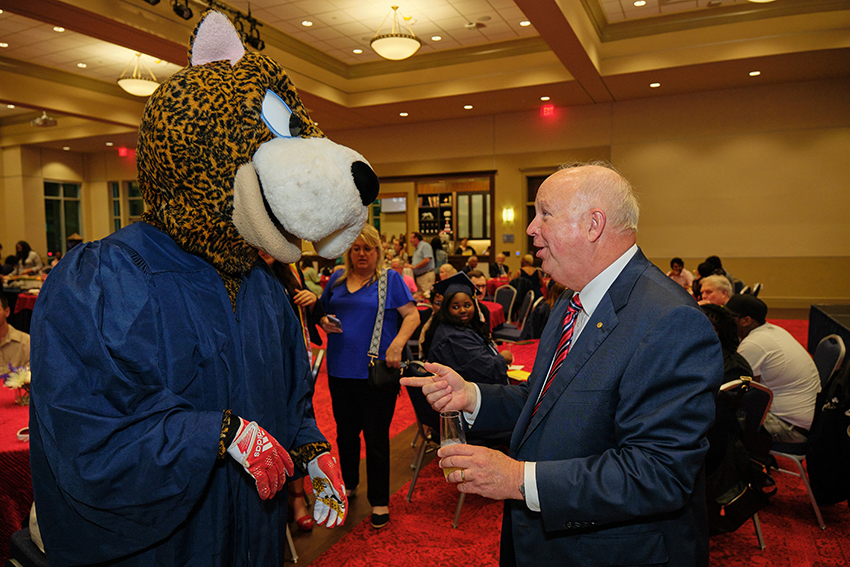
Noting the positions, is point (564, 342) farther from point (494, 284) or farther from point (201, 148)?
point (494, 284)

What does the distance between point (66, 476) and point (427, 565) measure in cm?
213

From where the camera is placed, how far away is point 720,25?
875cm

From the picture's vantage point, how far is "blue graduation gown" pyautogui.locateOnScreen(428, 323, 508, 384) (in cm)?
334

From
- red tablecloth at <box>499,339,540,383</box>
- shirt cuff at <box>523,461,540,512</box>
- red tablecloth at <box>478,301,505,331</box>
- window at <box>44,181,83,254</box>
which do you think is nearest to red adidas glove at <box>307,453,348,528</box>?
shirt cuff at <box>523,461,540,512</box>

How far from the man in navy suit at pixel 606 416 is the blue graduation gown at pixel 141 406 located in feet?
1.80

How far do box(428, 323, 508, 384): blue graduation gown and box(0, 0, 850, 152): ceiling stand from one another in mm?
4703

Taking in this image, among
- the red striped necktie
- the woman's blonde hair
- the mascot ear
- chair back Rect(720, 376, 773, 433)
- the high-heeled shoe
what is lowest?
the high-heeled shoe

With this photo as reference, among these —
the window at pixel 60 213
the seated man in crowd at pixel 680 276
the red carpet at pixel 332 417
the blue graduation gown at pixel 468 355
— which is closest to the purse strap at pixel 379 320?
the blue graduation gown at pixel 468 355

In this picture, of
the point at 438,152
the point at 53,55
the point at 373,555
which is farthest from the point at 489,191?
the point at 373,555

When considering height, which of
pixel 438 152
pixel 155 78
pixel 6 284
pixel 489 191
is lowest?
pixel 6 284

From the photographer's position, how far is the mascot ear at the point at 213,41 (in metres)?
1.20

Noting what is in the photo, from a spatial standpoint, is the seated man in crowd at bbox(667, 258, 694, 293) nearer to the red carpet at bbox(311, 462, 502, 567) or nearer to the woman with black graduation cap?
the woman with black graduation cap

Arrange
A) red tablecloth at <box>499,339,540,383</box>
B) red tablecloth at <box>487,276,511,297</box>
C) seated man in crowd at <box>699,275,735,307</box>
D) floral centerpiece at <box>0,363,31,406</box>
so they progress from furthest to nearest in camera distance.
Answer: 1. red tablecloth at <box>487,276,511,297</box>
2. red tablecloth at <box>499,339,540,383</box>
3. seated man in crowd at <box>699,275,735,307</box>
4. floral centerpiece at <box>0,363,31,406</box>

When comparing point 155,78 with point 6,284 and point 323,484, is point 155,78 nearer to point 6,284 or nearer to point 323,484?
point 6,284
